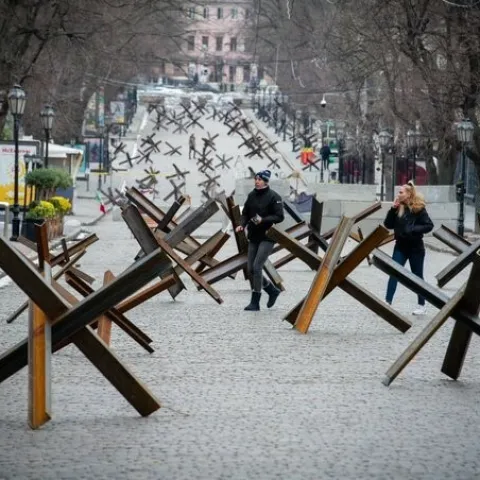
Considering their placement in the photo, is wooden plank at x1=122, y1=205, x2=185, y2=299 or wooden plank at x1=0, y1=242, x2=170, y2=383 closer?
wooden plank at x1=0, y1=242, x2=170, y2=383

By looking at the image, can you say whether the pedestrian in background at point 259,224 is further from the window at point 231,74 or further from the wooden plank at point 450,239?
the window at point 231,74


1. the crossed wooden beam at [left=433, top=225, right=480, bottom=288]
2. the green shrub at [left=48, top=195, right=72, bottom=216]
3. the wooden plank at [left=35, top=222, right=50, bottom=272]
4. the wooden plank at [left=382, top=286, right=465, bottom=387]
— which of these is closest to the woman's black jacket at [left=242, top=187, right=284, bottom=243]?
the crossed wooden beam at [left=433, top=225, right=480, bottom=288]

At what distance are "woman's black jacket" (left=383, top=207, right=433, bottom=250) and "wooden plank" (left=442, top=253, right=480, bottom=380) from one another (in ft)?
19.4

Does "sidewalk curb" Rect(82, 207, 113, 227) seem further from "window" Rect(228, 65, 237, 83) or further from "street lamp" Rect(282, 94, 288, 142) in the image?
"window" Rect(228, 65, 237, 83)

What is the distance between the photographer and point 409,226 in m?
17.3

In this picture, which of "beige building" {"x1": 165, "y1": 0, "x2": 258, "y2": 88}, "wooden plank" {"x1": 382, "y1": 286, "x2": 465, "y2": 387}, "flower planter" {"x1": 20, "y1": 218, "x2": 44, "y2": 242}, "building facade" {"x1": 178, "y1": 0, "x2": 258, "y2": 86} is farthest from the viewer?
"beige building" {"x1": 165, "y1": 0, "x2": 258, "y2": 88}

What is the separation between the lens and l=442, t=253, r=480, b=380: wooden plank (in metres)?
10.7

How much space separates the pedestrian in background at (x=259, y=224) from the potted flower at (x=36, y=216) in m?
17.0

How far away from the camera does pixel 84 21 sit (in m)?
41.1

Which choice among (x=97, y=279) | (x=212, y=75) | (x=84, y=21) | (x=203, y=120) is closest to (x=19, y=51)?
(x=84, y=21)

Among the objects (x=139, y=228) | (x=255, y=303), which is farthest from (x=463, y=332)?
(x=255, y=303)

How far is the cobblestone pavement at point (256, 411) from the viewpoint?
7988mm

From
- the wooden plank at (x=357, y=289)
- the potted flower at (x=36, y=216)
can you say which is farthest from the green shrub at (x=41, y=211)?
the wooden plank at (x=357, y=289)

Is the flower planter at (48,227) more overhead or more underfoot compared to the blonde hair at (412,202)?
more underfoot
